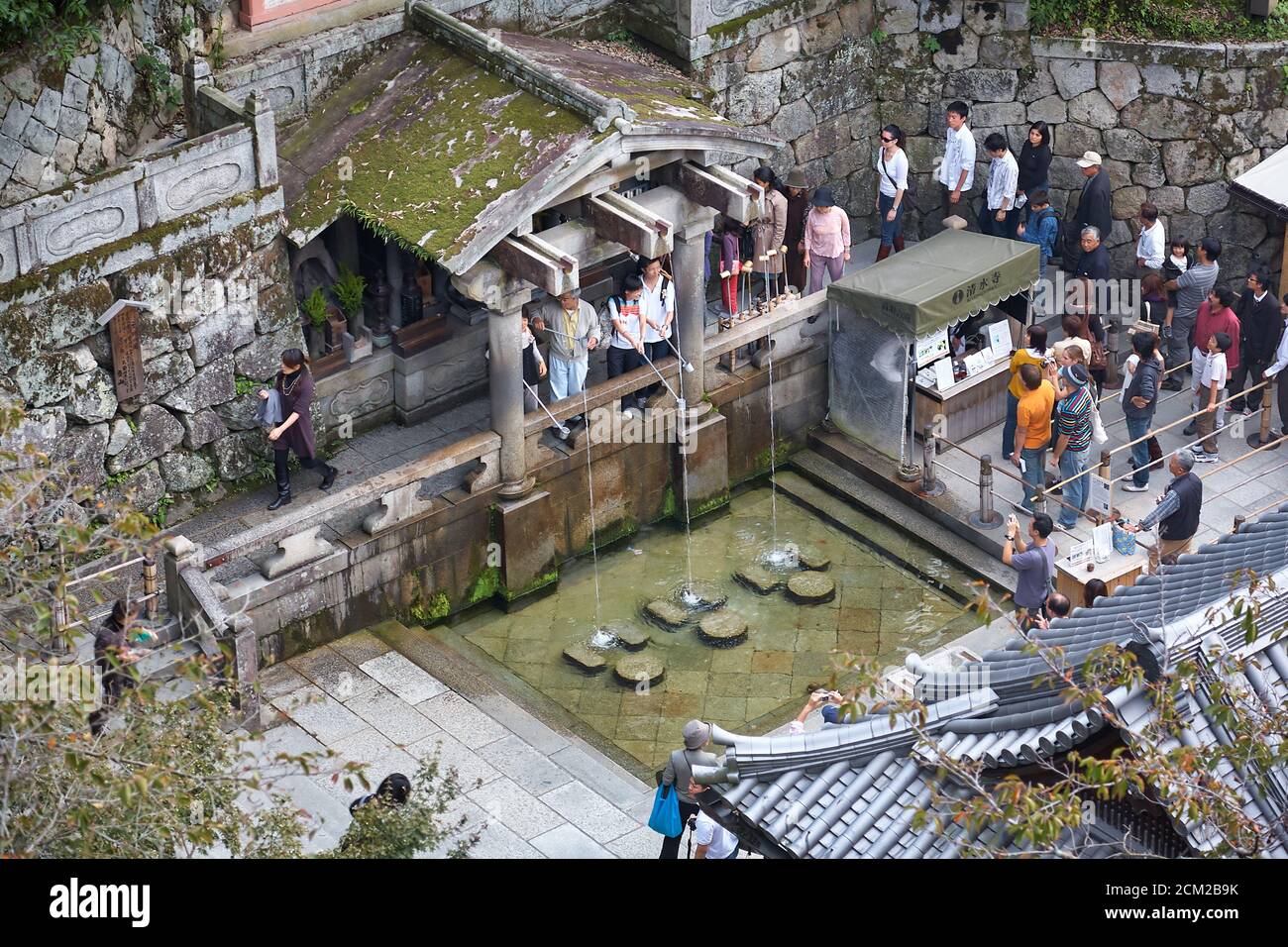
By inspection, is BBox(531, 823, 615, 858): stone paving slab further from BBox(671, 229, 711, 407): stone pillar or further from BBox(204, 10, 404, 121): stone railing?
BBox(204, 10, 404, 121): stone railing

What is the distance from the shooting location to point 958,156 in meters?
28.4

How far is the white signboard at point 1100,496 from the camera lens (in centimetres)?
2449

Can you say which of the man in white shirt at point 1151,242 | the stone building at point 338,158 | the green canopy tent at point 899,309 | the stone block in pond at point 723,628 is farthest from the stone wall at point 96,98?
the man in white shirt at point 1151,242

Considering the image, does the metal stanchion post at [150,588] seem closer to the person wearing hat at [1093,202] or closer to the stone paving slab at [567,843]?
the stone paving slab at [567,843]

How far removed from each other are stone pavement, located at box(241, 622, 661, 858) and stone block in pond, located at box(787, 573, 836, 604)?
3.78 m

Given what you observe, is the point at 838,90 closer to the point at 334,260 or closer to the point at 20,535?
the point at 334,260

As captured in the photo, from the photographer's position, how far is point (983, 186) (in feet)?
97.2

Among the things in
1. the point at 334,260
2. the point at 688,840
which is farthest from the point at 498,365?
the point at 688,840

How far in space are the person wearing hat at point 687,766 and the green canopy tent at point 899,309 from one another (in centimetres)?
829

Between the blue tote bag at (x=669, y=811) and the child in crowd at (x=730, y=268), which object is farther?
the child in crowd at (x=730, y=268)

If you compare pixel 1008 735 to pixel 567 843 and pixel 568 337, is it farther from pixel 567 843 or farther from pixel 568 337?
pixel 568 337

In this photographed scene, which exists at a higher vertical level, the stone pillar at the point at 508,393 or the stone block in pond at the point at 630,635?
the stone pillar at the point at 508,393

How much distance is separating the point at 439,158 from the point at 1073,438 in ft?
24.9

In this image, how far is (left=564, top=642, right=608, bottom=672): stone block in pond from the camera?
78.2 ft
